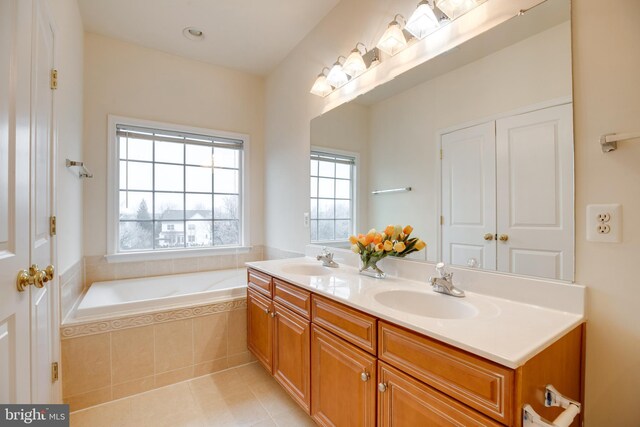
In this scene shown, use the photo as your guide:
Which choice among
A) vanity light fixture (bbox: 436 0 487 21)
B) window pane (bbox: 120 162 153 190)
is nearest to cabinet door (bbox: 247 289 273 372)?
window pane (bbox: 120 162 153 190)

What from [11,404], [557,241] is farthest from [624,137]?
[11,404]

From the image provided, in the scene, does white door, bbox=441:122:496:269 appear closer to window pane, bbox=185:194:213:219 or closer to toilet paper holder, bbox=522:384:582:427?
toilet paper holder, bbox=522:384:582:427

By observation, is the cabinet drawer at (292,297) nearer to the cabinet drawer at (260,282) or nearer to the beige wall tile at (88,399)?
the cabinet drawer at (260,282)

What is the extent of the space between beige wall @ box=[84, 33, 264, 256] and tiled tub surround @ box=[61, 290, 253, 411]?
1.01 metres

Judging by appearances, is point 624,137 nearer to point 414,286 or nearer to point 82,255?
point 414,286

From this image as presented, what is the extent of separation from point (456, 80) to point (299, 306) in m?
1.39

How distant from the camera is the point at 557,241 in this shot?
3.54ft

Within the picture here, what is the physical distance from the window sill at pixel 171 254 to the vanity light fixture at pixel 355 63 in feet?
6.87

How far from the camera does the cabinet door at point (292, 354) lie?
151 centimetres

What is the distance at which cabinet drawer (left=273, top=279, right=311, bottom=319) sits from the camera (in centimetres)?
152

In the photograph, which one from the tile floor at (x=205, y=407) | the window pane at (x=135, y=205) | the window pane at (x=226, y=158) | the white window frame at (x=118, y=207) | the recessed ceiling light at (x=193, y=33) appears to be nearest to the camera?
the tile floor at (x=205, y=407)

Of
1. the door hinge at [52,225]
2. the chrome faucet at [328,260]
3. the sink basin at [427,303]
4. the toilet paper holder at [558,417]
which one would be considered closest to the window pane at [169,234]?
the door hinge at [52,225]

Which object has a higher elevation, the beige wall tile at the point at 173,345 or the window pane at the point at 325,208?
the window pane at the point at 325,208

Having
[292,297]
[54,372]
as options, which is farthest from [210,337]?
[292,297]
